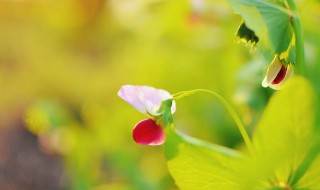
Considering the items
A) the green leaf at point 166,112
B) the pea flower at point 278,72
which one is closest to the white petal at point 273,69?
the pea flower at point 278,72

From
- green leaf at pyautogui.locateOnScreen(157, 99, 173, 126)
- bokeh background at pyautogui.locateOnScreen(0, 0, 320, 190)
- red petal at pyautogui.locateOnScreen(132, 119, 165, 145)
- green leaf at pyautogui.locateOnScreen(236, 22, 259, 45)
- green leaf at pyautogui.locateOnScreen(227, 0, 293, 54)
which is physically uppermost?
green leaf at pyautogui.locateOnScreen(227, 0, 293, 54)

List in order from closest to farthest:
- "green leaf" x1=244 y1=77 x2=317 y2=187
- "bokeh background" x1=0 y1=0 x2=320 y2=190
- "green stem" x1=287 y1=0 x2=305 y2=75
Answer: "green leaf" x1=244 y1=77 x2=317 y2=187, "green stem" x1=287 y1=0 x2=305 y2=75, "bokeh background" x1=0 y1=0 x2=320 y2=190

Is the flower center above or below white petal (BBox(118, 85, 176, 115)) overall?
above

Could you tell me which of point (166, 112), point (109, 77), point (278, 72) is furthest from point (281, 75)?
point (109, 77)

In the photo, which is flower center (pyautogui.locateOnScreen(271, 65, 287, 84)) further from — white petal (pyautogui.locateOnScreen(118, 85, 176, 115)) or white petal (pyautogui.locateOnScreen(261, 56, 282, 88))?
white petal (pyautogui.locateOnScreen(118, 85, 176, 115))

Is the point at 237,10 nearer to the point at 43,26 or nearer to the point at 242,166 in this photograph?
the point at 242,166

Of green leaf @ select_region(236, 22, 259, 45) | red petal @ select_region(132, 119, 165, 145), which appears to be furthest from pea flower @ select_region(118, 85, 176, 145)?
green leaf @ select_region(236, 22, 259, 45)

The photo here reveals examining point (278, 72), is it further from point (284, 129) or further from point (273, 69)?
point (284, 129)

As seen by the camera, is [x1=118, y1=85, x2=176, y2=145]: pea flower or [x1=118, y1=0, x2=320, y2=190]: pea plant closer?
[x1=118, y1=0, x2=320, y2=190]: pea plant
